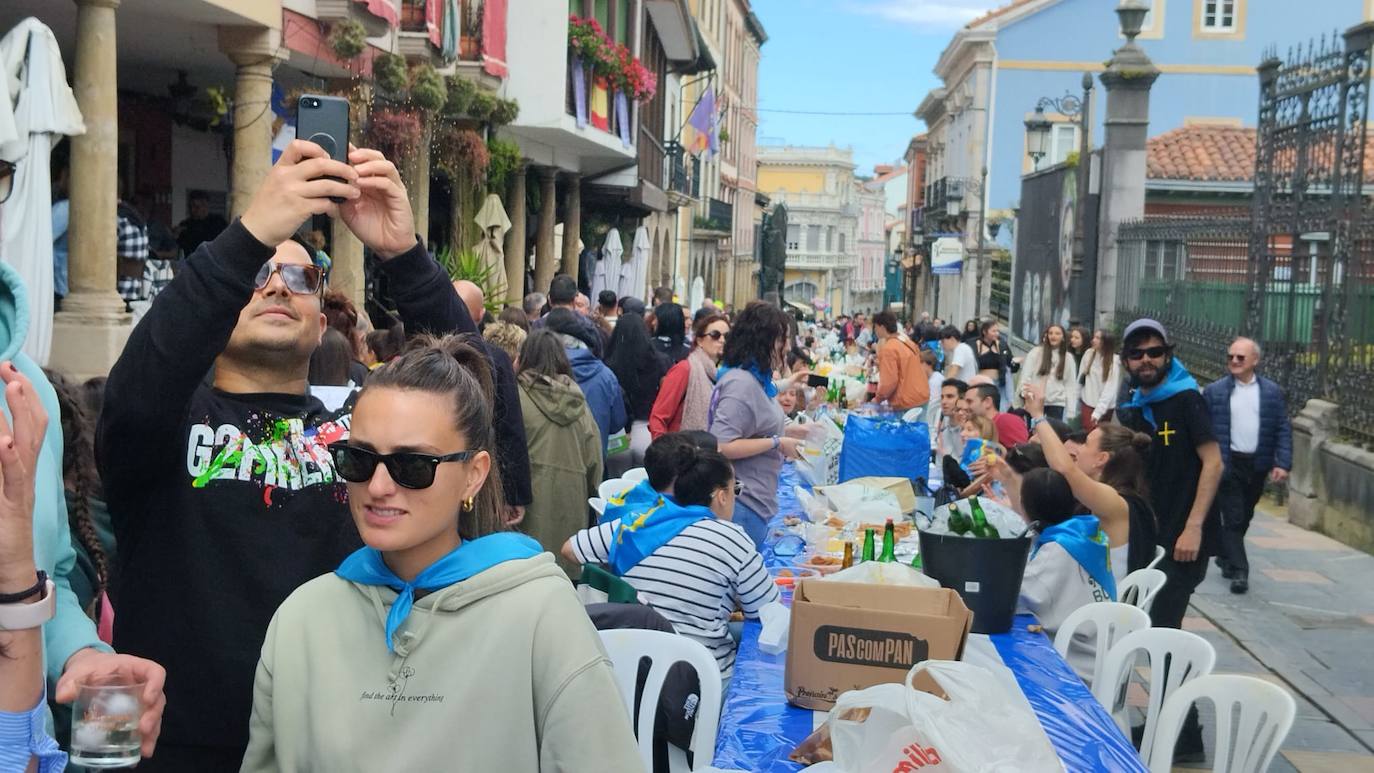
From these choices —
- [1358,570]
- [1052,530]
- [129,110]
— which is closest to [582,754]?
[1052,530]

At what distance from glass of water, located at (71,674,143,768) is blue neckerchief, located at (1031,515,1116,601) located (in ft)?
13.7

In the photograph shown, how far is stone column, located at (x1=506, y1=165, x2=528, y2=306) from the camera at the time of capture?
21453 mm

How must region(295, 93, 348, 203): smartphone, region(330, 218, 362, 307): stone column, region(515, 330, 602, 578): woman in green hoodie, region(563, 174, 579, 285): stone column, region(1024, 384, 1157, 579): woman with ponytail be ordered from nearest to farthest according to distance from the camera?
1. region(295, 93, 348, 203): smartphone
2. region(1024, 384, 1157, 579): woman with ponytail
3. region(515, 330, 602, 578): woman in green hoodie
4. region(330, 218, 362, 307): stone column
5. region(563, 174, 579, 285): stone column

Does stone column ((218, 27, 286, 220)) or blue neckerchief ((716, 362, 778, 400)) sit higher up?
stone column ((218, 27, 286, 220))

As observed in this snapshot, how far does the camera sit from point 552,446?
7059 millimetres

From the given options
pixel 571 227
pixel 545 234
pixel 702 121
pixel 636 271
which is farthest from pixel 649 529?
pixel 702 121

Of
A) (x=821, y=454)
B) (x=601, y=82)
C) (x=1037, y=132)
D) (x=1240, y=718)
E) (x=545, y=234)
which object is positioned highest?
(x=601, y=82)

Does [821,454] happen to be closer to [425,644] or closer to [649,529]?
[649,529]

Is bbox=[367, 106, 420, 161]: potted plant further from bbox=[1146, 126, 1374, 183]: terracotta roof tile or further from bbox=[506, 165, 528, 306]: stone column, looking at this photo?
bbox=[1146, 126, 1374, 183]: terracotta roof tile

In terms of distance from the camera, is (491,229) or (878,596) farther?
(491,229)

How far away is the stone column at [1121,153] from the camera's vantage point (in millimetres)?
18953

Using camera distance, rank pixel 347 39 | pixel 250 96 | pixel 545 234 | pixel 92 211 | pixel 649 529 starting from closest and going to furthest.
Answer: pixel 649 529 < pixel 92 211 < pixel 250 96 < pixel 347 39 < pixel 545 234

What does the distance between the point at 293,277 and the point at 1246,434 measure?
27.9ft

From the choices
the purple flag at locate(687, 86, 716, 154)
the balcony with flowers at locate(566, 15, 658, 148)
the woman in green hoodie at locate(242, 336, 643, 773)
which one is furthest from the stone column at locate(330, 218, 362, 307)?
the purple flag at locate(687, 86, 716, 154)
